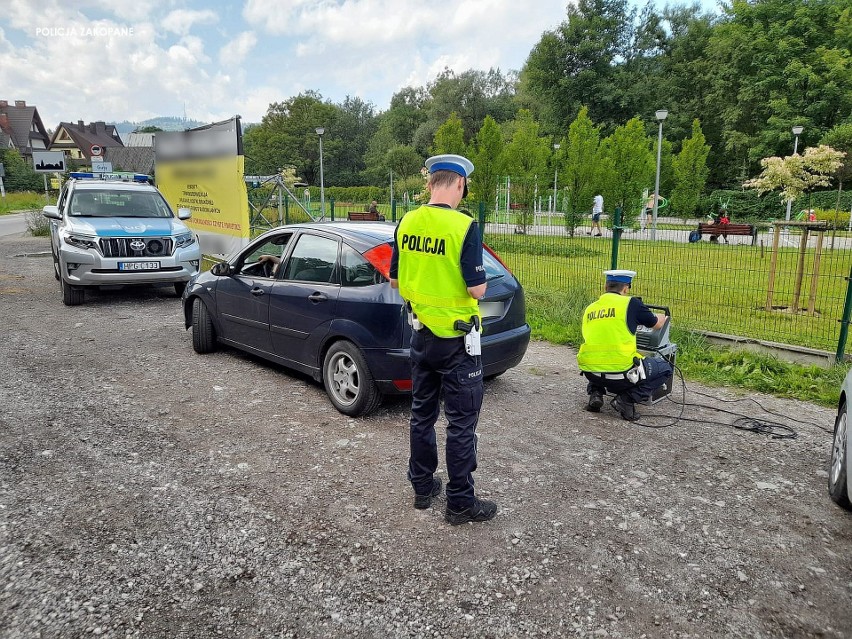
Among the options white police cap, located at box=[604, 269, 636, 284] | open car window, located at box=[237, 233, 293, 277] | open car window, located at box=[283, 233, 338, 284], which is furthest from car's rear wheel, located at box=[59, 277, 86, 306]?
white police cap, located at box=[604, 269, 636, 284]

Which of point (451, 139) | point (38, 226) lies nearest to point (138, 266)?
point (38, 226)

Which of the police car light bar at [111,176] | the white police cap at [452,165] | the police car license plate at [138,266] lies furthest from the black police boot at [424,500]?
the police car light bar at [111,176]

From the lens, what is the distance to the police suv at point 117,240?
30.6 ft

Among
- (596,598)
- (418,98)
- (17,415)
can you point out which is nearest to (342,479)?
(596,598)

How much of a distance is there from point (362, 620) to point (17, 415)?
3883 millimetres

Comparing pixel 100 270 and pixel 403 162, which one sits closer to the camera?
pixel 100 270

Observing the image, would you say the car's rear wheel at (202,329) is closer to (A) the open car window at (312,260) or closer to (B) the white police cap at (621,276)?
(A) the open car window at (312,260)

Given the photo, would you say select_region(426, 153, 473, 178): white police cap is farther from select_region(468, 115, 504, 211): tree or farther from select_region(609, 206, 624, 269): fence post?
select_region(468, 115, 504, 211): tree

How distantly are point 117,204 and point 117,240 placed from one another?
1491mm

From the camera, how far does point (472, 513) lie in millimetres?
3451

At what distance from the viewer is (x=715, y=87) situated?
49.2m

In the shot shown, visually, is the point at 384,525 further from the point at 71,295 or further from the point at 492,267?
the point at 71,295

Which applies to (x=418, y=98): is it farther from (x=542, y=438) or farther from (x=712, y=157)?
(x=542, y=438)

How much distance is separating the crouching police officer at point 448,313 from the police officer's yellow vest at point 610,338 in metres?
1.99
